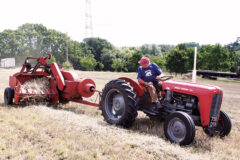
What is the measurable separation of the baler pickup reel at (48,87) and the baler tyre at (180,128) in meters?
3.25

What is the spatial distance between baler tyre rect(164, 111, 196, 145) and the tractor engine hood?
62 cm

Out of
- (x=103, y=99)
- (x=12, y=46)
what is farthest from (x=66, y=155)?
(x=12, y=46)

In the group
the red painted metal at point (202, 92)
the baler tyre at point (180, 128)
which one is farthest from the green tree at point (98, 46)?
the baler tyre at point (180, 128)

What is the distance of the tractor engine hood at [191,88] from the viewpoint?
16.2ft

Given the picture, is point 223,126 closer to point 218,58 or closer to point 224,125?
point 224,125

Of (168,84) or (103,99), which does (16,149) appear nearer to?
(103,99)

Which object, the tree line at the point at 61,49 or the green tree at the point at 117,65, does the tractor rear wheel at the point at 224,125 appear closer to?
the tree line at the point at 61,49

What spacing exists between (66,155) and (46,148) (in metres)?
0.52

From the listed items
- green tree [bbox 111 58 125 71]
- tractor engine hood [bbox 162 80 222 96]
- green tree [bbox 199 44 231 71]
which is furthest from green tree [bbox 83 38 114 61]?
tractor engine hood [bbox 162 80 222 96]

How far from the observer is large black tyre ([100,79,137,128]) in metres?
5.69

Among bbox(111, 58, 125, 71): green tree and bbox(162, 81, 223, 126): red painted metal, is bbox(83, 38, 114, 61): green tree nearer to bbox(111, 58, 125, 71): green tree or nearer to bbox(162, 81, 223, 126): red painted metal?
bbox(111, 58, 125, 71): green tree

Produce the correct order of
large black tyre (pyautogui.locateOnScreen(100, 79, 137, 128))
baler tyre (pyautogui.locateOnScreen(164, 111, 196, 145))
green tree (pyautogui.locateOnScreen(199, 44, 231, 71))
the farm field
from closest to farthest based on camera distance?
1. the farm field
2. baler tyre (pyautogui.locateOnScreen(164, 111, 196, 145))
3. large black tyre (pyautogui.locateOnScreen(100, 79, 137, 128))
4. green tree (pyautogui.locateOnScreen(199, 44, 231, 71))

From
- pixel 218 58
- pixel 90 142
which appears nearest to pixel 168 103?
pixel 90 142

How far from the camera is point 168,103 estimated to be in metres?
5.64
